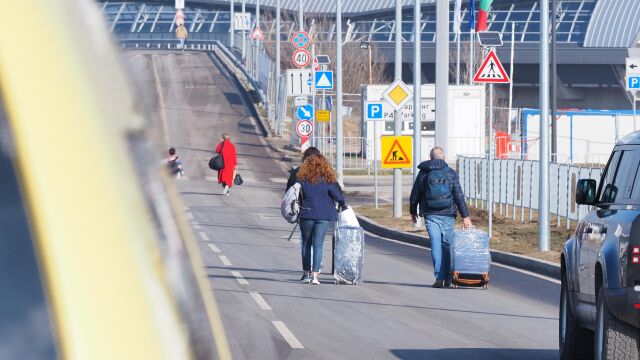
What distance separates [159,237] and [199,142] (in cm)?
5141

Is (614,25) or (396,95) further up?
(614,25)

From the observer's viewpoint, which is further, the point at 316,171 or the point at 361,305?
the point at 316,171

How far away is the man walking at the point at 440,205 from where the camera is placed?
15789mm

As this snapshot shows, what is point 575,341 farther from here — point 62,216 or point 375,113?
point 375,113

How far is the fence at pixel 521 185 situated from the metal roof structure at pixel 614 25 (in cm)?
5391

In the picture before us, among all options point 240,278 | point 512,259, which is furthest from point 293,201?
point 512,259

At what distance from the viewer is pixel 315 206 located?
52.4 feet

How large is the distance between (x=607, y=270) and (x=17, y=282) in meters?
7.13

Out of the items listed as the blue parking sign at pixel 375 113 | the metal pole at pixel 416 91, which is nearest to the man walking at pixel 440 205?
Result: the metal pole at pixel 416 91

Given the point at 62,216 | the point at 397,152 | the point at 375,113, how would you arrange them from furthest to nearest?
the point at 375,113
the point at 397,152
the point at 62,216

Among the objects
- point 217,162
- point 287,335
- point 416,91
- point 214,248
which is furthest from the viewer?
point 217,162

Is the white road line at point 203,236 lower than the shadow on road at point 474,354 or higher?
lower

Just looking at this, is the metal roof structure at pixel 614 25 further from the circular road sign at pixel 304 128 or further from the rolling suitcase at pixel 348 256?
the rolling suitcase at pixel 348 256

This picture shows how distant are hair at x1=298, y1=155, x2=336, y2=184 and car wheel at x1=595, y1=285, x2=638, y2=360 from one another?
8495 millimetres
